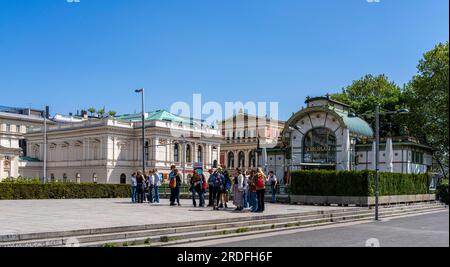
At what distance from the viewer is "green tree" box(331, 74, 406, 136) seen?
59.8m

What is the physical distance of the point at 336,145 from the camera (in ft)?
146

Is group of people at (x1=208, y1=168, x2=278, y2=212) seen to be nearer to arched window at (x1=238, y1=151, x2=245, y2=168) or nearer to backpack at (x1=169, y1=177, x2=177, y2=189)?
backpack at (x1=169, y1=177, x2=177, y2=189)

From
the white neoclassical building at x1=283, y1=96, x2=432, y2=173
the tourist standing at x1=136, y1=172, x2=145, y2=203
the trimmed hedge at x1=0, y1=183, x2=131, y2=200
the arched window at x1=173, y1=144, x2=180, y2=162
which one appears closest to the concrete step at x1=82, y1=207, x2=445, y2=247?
the tourist standing at x1=136, y1=172, x2=145, y2=203

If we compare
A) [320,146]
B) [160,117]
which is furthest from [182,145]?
[320,146]

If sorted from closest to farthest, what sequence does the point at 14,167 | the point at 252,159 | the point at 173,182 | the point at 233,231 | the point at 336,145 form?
1. the point at 233,231
2. the point at 173,182
3. the point at 336,145
4. the point at 14,167
5. the point at 252,159

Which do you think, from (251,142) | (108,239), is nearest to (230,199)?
(108,239)

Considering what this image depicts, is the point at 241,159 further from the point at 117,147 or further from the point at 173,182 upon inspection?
the point at 173,182

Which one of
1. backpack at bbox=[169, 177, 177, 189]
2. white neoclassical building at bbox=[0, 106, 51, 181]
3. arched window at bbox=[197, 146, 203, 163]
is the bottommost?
backpack at bbox=[169, 177, 177, 189]

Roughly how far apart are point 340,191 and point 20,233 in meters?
21.0

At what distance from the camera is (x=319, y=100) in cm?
4712

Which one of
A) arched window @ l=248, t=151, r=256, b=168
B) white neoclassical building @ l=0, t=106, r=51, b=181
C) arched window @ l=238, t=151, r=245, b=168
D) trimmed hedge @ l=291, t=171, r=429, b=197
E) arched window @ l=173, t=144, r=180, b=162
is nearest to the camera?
trimmed hedge @ l=291, t=171, r=429, b=197

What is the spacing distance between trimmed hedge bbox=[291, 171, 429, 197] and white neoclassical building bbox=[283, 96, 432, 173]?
10.5 meters

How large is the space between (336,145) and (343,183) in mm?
14802
